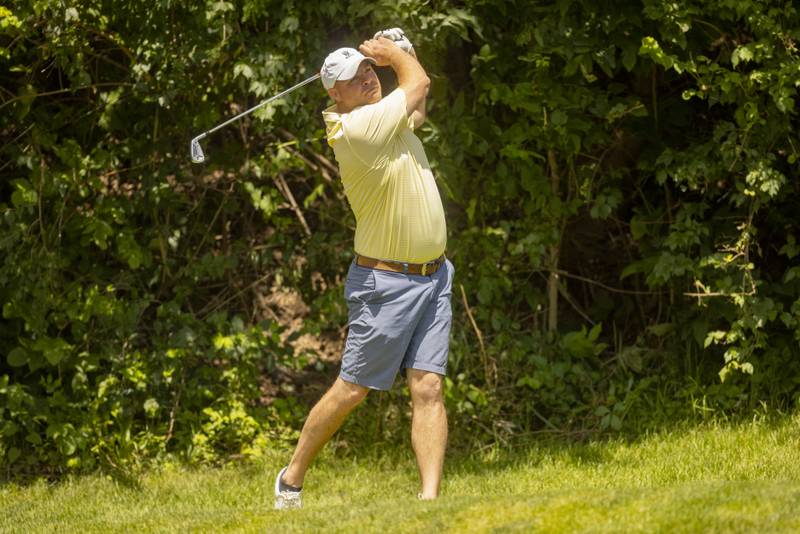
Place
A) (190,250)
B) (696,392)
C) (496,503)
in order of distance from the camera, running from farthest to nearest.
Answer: (190,250), (696,392), (496,503)

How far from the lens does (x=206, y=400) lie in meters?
7.45

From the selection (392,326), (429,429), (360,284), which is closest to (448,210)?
(360,284)

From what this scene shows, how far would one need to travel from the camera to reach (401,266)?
17.5ft

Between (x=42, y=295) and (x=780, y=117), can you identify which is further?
(x=42, y=295)

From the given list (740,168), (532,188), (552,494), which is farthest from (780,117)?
(552,494)

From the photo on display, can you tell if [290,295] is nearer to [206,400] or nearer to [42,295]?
[206,400]

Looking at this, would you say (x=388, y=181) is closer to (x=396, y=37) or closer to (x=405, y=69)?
(x=405, y=69)

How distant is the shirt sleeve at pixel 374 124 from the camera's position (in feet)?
16.7

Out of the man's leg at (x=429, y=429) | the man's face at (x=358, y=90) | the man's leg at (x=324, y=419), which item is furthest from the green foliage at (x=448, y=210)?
the man's leg at (x=429, y=429)

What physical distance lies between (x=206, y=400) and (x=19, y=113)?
1.95 m

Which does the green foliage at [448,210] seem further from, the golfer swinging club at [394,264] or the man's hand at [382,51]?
the golfer swinging club at [394,264]

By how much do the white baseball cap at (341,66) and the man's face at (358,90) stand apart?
0.03 meters

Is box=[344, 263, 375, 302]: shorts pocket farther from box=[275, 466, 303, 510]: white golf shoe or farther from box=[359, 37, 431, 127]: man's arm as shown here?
box=[275, 466, 303, 510]: white golf shoe

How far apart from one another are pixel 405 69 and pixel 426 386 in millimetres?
1307
